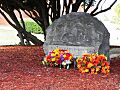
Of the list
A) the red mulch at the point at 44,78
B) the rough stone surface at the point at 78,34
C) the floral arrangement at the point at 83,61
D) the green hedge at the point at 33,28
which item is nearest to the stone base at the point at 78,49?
the rough stone surface at the point at 78,34

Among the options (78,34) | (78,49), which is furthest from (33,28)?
(78,49)

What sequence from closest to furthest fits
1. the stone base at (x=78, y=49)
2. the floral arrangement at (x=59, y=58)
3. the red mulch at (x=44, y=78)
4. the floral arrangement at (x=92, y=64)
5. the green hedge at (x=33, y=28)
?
the red mulch at (x=44, y=78) → the floral arrangement at (x=92, y=64) → the floral arrangement at (x=59, y=58) → the stone base at (x=78, y=49) → the green hedge at (x=33, y=28)

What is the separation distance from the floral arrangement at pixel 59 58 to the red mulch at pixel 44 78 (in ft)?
0.54

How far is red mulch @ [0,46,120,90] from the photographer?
7.27m

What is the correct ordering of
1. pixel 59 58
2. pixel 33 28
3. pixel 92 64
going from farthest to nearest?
pixel 33 28 < pixel 59 58 < pixel 92 64

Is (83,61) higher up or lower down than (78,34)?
lower down

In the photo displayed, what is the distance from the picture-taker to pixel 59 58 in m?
9.13

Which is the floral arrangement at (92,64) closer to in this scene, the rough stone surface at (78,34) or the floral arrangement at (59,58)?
the floral arrangement at (59,58)

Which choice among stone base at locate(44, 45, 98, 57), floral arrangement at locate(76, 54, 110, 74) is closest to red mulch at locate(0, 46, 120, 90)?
floral arrangement at locate(76, 54, 110, 74)

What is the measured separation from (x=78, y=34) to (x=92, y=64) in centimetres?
118

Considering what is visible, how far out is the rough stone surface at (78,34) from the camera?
9477mm

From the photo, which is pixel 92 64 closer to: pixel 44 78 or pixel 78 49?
pixel 78 49

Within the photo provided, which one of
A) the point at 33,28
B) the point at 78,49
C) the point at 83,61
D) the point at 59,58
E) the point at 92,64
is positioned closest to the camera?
the point at 92,64

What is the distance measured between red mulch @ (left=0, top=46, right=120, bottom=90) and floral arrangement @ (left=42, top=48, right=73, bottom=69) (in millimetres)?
165
